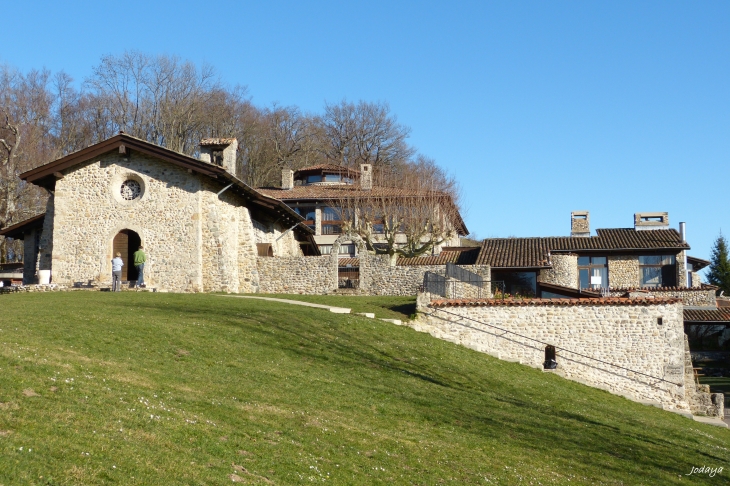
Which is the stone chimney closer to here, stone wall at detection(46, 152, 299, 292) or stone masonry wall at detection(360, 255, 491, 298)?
stone wall at detection(46, 152, 299, 292)

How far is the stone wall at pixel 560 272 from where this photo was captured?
43.0m

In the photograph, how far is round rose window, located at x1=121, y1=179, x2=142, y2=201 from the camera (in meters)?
34.0

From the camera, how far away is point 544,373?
28.0m

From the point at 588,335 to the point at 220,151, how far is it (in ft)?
64.9

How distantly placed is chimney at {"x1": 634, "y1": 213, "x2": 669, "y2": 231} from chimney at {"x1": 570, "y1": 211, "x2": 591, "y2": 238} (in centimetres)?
299

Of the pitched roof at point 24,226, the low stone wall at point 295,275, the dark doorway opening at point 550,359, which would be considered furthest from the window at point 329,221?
the dark doorway opening at point 550,359

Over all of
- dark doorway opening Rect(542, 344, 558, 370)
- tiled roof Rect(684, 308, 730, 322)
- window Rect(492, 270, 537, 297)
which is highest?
window Rect(492, 270, 537, 297)

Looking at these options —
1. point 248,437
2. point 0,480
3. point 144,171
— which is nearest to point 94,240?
point 144,171

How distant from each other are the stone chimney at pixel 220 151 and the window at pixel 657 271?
24.5m

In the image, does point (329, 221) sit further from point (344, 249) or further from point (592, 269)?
point (592, 269)

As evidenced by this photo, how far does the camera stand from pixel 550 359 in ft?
94.8

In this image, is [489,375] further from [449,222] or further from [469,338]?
[449,222]

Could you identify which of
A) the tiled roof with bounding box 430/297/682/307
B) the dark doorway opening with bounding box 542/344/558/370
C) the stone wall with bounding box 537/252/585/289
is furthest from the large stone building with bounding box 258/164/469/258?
the dark doorway opening with bounding box 542/344/558/370

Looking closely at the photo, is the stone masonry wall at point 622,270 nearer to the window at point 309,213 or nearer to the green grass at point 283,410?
the window at point 309,213
